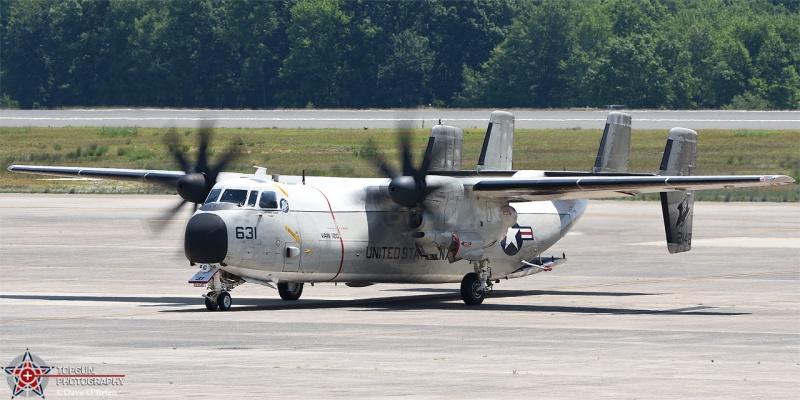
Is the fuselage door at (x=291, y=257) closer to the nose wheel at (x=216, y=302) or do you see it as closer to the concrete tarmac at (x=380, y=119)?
the nose wheel at (x=216, y=302)

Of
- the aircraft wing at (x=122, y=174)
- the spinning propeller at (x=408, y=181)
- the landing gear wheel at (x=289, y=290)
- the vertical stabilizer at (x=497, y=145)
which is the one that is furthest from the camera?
the vertical stabilizer at (x=497, y=145)

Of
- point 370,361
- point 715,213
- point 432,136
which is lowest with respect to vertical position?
point 715,213

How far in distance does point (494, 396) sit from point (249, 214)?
12.0m

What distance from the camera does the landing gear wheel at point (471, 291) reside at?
100 ft

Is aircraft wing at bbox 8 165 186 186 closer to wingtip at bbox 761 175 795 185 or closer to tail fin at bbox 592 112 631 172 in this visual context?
tail fin at bbox 592 112 631 172

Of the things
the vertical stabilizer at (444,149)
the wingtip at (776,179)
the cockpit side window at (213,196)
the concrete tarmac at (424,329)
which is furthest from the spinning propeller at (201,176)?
the wingtip at (776,179)

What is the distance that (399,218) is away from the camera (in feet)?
99.3

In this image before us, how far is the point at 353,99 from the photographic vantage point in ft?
390

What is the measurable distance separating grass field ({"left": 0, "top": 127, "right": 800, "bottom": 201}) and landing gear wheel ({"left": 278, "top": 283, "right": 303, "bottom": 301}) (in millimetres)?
41564

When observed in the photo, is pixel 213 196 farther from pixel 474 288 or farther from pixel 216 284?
pixel 474 288

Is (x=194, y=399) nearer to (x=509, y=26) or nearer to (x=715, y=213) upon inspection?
(x=715, y=213)

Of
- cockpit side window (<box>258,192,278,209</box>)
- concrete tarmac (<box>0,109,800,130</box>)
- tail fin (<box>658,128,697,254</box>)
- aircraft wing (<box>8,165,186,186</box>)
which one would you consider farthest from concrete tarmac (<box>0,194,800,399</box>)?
concrete tarmac (<box>0,109,800,130</box>)

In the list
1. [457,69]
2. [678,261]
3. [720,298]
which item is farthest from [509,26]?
[720,298]

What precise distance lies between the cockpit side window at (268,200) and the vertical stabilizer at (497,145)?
766cm
